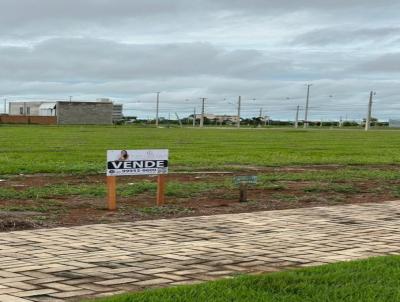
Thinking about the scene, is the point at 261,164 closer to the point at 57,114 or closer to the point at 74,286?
the point at 74,286

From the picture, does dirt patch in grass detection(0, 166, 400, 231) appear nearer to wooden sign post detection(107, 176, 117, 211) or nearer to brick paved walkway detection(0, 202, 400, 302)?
wooden sign post detection(107, 176, 117, 211)

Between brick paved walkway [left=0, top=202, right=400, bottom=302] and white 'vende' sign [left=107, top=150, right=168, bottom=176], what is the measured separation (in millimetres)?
1594

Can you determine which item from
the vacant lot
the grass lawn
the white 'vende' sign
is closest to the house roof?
the vacant lot

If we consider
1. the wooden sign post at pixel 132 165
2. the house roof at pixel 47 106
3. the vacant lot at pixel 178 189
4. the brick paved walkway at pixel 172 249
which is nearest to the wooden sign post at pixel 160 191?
the wooden sign post at pixel 132 165

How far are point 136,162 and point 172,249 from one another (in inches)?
145

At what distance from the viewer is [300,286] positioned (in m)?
5.93

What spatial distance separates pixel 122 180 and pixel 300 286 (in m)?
10.8

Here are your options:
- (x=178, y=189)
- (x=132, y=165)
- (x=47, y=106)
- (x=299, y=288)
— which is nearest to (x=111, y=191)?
(x=132, y=165)

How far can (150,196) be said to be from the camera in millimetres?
13016

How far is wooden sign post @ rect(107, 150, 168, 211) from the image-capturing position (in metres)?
11.0

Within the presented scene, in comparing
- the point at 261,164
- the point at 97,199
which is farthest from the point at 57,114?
the point at 97,199

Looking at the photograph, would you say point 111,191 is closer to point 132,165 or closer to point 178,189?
point 132,165

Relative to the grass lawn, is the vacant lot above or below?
below

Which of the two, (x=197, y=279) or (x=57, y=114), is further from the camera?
(x=57, y=114)
